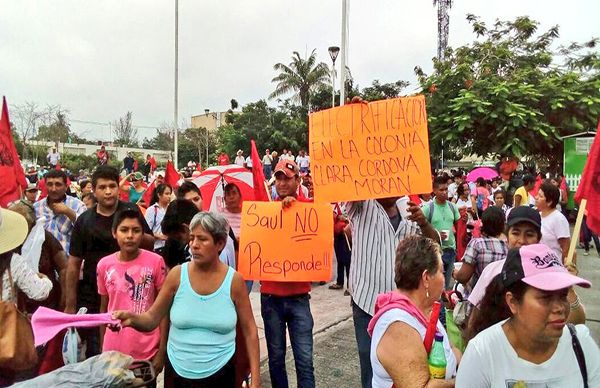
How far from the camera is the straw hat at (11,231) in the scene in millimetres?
2730

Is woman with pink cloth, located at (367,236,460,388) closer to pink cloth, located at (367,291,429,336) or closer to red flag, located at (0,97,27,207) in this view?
pink cloth, located at (367,291,429,336)

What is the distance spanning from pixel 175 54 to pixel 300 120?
1464 centimetres

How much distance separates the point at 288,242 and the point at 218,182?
5.77 ft

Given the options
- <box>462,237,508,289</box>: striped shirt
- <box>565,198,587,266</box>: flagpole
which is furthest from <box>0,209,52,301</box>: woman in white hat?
<box>565,198,587,266</box>: flagpole

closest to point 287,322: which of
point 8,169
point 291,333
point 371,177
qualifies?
point 291,333

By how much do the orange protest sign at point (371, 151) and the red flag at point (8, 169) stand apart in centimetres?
297

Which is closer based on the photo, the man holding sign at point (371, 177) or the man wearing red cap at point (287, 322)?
the man holding sign at point (371, 177)

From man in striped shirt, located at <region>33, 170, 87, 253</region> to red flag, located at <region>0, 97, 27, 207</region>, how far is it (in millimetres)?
244

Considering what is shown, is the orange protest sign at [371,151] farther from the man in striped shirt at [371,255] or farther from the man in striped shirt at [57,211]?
the man in striped shirt at [57,211]

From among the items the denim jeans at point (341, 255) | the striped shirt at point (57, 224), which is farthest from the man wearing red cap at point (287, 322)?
the denim jeans at point (341, 255)

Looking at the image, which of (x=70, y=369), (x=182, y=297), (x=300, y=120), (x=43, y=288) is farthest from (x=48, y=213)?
(x=300, y=120)

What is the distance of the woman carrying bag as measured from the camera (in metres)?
2.40

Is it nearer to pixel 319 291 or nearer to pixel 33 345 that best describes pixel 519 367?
pixel 33 345

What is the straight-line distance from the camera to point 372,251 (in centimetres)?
313
